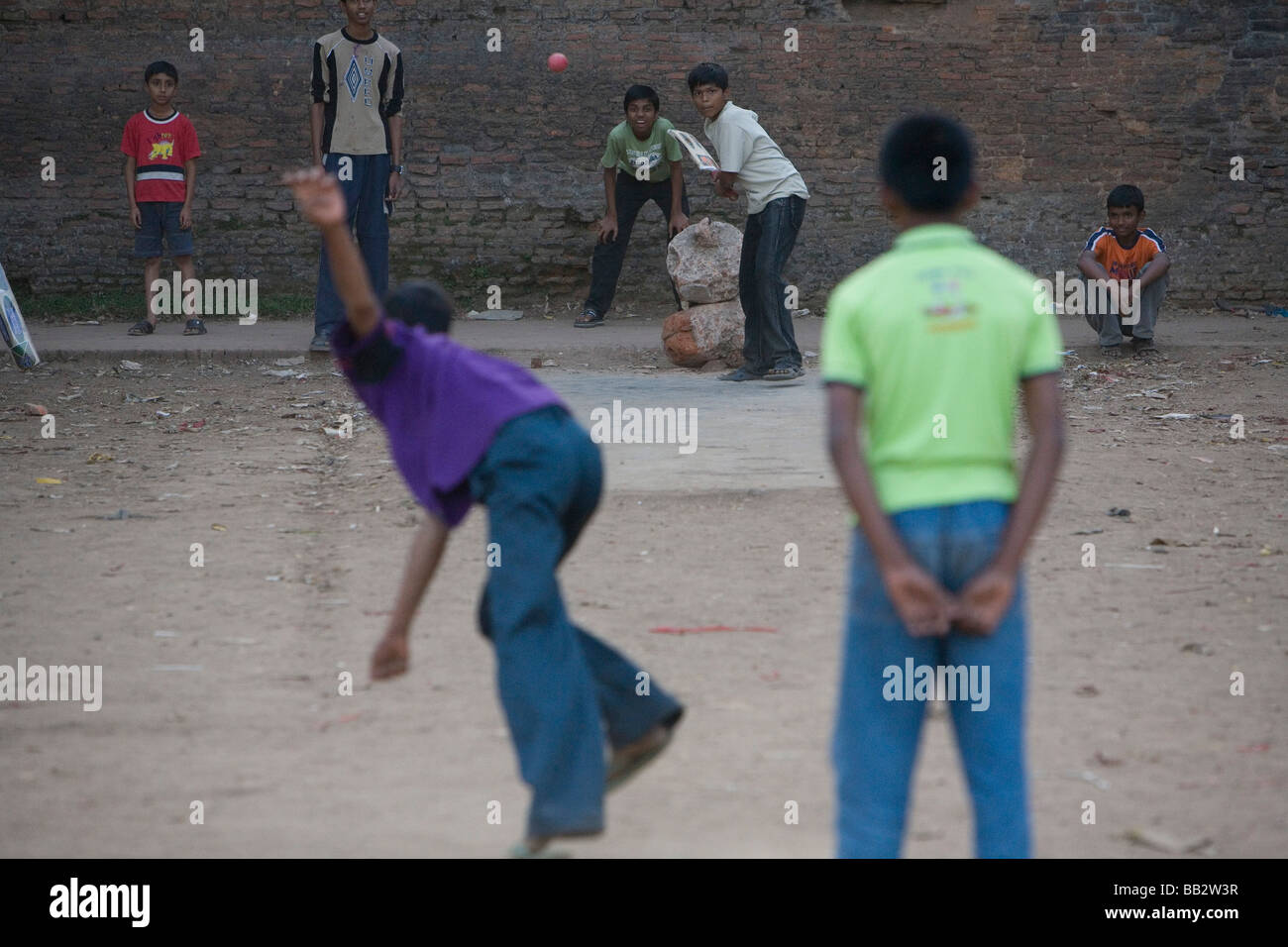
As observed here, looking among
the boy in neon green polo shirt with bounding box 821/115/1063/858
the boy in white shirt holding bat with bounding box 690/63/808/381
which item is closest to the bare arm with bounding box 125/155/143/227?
the boy in white shirt holding bat with bounding box 690/63/808/381

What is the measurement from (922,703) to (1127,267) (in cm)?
785

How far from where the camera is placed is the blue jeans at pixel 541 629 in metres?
2.65

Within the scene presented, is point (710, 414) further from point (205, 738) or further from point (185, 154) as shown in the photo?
point (185, 154)

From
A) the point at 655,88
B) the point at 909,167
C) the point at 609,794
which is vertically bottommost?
the point at 609,794

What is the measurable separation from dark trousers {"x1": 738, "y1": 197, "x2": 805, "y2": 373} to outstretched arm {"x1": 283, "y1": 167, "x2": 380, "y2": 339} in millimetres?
5269

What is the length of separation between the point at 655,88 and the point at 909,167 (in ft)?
31.8

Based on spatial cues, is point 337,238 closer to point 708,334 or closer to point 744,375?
point 744,375

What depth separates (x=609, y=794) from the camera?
10.1ft

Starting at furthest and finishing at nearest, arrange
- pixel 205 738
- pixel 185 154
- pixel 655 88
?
pixel 655 88 → pixel 185 154 → pixel 205 738

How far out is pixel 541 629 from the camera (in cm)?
267

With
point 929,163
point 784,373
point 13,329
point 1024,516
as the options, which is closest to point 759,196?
point 784,373

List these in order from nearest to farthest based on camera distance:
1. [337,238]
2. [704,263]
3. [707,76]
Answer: [337,238], [707,76], [704,263]

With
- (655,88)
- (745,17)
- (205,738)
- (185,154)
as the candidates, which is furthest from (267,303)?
(205,738)

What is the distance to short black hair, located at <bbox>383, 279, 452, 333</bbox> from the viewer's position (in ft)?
9.86
